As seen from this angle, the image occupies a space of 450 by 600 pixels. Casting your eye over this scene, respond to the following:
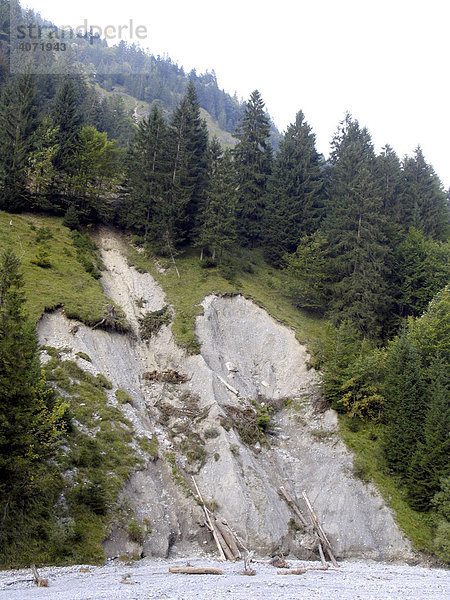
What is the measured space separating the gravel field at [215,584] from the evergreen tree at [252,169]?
42.2 m

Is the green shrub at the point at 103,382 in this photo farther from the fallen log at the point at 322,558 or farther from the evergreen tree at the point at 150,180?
the evergreen tree at the point at 150,180

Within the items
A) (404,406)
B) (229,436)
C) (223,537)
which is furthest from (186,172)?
(223,537)

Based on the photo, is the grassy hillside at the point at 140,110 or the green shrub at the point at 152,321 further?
the grassy hillside at the point at 140,110

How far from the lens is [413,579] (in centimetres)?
1812

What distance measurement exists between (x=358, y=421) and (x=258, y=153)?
Result: 4174 cm

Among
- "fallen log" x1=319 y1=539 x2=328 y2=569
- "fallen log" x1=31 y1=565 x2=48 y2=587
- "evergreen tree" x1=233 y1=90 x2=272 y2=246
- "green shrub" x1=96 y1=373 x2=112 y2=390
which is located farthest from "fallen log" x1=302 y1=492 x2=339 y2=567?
"evergreen tree" x1=233 y1=90 x2=272 y2=246

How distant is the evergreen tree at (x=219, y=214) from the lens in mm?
45469

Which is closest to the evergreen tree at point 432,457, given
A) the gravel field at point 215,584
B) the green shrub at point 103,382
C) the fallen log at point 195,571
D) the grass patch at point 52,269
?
the gravel field at point 215,584

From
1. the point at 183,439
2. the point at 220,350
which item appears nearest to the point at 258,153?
the point at 220,350

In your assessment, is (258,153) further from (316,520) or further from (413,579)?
(413,579)

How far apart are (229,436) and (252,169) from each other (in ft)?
134

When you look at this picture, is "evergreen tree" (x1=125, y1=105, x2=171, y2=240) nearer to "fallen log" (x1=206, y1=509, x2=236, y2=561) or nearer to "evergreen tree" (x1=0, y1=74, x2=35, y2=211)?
"evergreen tree" (x1=0, y1=74, x2=35, y2=211)

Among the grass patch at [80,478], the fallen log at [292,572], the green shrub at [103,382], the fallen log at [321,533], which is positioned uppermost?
the green shrub at [103,382]

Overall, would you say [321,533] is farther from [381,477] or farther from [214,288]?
[214,288]
